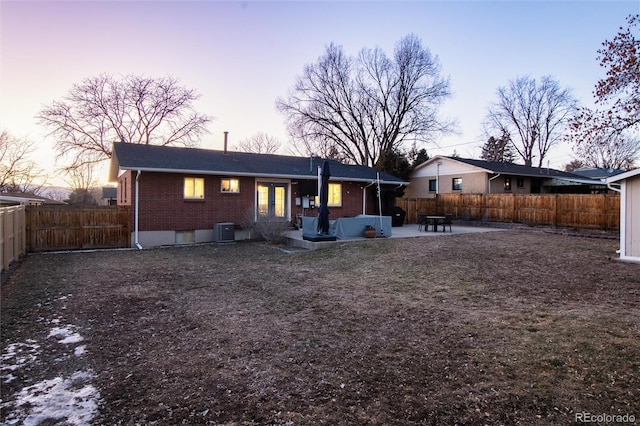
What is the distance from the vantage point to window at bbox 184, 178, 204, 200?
14422mm

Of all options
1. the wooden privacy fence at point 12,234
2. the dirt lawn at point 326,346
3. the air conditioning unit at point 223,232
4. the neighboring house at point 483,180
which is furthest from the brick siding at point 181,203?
the neighboring house at point 483,180

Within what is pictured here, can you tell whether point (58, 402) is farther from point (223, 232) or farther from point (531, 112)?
point (531, 112)

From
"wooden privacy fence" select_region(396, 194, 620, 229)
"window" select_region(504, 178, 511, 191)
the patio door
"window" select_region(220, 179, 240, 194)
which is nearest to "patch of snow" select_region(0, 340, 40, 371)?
"window" select_region(220, 179, 240, 194)

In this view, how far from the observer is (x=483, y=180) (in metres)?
25.8

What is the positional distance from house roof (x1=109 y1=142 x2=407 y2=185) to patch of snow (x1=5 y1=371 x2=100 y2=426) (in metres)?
10.9

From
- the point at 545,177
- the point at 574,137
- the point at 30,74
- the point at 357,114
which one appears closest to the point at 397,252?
the point at 574,137

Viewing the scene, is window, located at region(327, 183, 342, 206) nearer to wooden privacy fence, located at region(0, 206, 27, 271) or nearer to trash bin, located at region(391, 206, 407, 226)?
trash bin, located at region(391, 206, 407, 226)

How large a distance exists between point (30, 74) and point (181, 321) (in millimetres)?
13772

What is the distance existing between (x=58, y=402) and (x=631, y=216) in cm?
1200

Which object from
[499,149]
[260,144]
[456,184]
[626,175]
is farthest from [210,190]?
[499,149]

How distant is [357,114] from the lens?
3416cm

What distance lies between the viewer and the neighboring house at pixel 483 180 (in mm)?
26011

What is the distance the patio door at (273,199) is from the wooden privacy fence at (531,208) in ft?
27.9

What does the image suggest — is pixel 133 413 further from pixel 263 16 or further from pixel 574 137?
pixel 263 16
